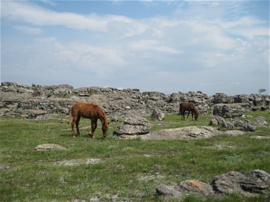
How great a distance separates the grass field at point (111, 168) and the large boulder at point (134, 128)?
10.9 ft

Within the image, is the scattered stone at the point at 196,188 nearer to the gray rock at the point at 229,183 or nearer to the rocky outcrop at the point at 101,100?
the gray rock at the point at 229,183

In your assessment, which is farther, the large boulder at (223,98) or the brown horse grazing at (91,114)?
the large boulder at (223,98)

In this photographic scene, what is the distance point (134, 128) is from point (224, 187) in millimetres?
15904

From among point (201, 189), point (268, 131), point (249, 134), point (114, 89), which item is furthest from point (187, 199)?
point (114, 89)

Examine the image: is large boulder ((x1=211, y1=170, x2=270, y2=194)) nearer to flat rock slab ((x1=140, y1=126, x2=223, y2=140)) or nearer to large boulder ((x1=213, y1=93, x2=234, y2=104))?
flat rock slab ((x1=140, y1=126, x2=223, y2=140))

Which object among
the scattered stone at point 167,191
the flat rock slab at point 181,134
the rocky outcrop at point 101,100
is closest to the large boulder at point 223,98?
the rocky outcrop at point 101,100

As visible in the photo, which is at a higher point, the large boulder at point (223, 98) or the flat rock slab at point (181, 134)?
the large boulder at point (223, 98)

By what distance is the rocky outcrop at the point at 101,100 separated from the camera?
5238cm

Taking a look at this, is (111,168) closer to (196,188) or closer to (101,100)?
(196,188)

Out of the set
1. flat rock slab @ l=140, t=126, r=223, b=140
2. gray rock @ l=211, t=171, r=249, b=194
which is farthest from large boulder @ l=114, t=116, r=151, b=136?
gray rock @ l=211, t=171, r=249, b=194

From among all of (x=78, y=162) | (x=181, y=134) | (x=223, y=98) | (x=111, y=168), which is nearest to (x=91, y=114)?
(x=181, y=134)

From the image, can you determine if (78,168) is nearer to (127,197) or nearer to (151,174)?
(151,174)

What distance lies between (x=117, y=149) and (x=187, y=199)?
34.5 feet

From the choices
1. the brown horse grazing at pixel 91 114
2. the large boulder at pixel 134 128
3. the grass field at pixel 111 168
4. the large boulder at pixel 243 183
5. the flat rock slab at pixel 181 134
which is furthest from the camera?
the large boulder at pixel 134 128
